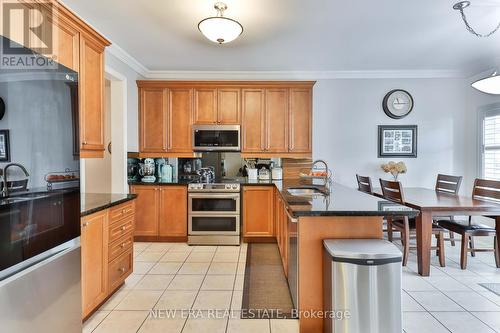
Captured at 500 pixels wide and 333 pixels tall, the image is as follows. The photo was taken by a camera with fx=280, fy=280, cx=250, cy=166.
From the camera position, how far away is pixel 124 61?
378 cm

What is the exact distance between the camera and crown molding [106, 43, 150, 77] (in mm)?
3433

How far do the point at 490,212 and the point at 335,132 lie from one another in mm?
2321

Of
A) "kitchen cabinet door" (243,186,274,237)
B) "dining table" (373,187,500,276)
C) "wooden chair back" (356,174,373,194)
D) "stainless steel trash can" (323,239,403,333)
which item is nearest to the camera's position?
"stainless steel trash can" (323,239,403,333)

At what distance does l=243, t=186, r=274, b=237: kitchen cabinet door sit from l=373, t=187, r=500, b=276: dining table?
69.4 inches

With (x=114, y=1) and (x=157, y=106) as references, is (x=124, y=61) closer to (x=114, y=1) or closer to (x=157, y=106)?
(x=157, y=106)

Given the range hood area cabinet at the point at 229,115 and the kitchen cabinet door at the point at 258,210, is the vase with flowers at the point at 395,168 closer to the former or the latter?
the range hood area cabinet at the point at 229,115

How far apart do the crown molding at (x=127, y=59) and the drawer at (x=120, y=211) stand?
77.7 inches

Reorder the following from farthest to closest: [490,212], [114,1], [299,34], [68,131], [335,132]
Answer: [335,132]
[299,34]
[490,212]
[114,1]
[68,131]

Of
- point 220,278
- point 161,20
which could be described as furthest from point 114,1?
point 220,278

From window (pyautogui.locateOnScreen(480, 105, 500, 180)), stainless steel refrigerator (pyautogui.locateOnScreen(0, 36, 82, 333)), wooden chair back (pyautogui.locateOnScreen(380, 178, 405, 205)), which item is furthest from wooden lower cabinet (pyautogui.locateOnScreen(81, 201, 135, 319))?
window (pyautogui.locateOnScreen(480, 105, 500, 180))

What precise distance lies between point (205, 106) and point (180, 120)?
438 millimetres

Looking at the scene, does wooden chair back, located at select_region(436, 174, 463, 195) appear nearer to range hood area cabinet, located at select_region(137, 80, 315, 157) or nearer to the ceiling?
the ceiling

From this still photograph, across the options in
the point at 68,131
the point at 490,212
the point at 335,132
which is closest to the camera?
the point at 68,131

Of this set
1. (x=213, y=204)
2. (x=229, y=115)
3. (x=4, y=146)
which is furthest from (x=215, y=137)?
(x=4, y=146)
